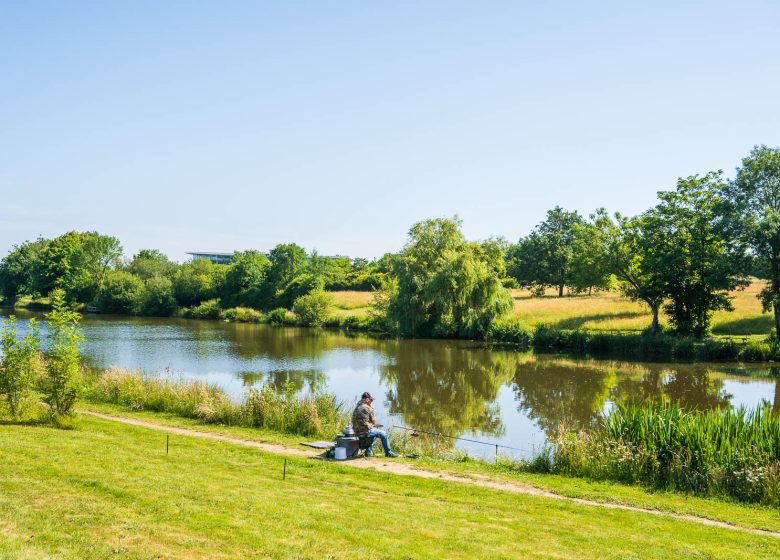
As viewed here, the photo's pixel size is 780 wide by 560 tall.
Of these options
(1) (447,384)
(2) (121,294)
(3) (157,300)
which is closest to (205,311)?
(3) (157,300)

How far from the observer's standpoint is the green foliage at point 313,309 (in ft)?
230

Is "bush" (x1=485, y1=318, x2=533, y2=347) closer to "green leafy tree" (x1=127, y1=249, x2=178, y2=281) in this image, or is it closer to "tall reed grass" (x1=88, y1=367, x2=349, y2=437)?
"tall reed grass" (x1=88, y1=367, x2=349, y2=437)

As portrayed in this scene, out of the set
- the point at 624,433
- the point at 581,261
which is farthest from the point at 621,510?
the point at 581,261

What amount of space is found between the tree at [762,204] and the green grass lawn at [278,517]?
1335 inches

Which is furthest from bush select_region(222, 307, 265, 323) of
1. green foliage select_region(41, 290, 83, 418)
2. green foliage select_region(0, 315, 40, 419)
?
green foliage select_region(41, 290, 83, 418)

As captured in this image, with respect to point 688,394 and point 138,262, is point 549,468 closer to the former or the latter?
point 688,394

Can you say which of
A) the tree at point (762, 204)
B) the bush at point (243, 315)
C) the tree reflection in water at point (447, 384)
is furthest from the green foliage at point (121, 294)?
the tree at point (762, 204)

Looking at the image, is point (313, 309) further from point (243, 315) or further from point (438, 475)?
point (438, 475)

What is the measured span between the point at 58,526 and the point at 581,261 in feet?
148

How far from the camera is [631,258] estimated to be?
46469 millimetres

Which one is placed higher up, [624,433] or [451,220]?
[451,220]

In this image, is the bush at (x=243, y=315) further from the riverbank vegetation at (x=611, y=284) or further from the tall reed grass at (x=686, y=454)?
the tall reed grass at (x=686, y=454)

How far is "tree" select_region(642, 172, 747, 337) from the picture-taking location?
139 ft

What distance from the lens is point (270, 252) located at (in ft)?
298
